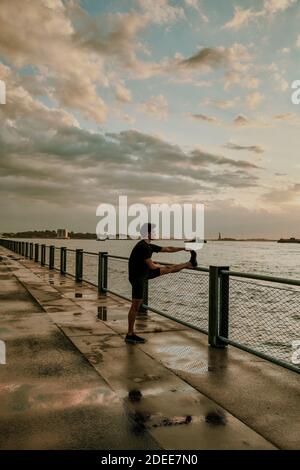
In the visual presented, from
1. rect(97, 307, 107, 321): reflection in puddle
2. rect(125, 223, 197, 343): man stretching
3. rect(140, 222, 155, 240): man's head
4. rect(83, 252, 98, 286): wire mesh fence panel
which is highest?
rect(140, 222, 155, 240): man's head

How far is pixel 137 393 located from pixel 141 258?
8.53ft

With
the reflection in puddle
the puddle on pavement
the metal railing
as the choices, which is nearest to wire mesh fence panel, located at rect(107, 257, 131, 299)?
the metal railing

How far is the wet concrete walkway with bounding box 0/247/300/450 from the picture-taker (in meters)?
3.43

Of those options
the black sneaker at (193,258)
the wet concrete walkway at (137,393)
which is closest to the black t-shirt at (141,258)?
the black sneaker at (193,258)

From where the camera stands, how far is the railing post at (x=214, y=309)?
659 cm

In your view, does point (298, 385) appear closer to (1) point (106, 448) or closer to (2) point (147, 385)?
(2) point (147, 385)

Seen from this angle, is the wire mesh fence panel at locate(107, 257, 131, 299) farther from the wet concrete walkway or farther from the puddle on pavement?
the puddle on pavement

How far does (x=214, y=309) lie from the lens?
670 cm

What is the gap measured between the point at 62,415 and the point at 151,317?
5.36 m

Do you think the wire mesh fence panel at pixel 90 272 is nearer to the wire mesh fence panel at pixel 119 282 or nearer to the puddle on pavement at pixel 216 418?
the wire mesh fence panel at pixel 119 282

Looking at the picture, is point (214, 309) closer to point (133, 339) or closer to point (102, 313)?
point (133, 339)

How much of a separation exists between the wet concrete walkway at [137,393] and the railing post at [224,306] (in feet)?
1.06

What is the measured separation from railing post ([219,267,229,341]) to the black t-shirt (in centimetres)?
115

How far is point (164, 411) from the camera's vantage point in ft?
13.0
